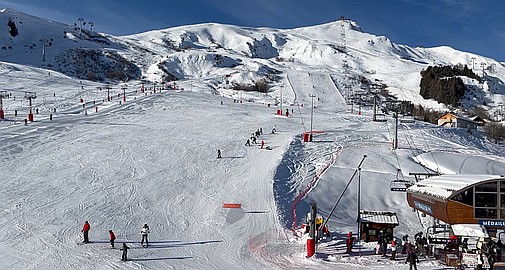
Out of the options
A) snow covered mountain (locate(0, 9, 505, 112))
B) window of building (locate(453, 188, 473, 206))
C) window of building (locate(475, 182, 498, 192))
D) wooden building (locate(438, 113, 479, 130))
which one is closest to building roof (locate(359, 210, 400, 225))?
window of building (locate(453, 188, 473, 206))

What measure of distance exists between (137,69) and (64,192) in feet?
287

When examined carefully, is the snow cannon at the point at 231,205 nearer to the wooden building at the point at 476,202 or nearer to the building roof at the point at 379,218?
the building roof at the point at 379,218

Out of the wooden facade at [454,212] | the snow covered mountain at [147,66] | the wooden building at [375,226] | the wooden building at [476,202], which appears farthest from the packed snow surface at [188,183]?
the snow covered mountain at [147,66]

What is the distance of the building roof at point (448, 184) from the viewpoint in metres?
16.7

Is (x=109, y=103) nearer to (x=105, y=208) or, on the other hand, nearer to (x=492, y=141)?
(x=105, y=208)

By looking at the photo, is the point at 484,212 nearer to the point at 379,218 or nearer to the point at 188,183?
the point at 379,218

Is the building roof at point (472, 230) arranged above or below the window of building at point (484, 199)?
below

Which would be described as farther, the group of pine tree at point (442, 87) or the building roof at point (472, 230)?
the group of pine tree at point (442, 87)

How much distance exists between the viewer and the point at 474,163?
102ft

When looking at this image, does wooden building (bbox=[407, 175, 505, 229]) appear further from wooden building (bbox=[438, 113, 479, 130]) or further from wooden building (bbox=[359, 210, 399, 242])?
wooden building (bbox=[438, 113, 479, 130])

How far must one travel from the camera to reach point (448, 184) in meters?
17.8

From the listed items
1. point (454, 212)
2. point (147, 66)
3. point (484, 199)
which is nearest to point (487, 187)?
point (484, 199)

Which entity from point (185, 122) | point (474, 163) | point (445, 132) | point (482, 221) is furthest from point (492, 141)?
point (482, 221)

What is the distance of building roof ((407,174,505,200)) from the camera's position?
1673 cm
